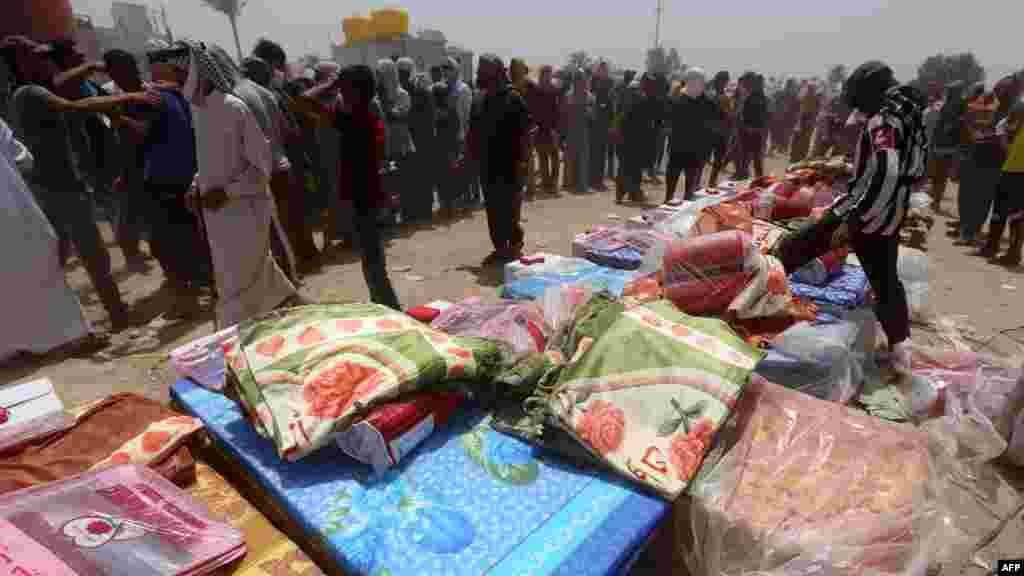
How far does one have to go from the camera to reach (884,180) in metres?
2.58

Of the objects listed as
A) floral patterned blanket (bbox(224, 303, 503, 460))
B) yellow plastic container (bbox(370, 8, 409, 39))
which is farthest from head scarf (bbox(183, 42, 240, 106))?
yellow plastic container (bbox(370, 8, 409, 39))

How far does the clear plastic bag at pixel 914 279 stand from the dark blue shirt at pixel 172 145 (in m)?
5.12

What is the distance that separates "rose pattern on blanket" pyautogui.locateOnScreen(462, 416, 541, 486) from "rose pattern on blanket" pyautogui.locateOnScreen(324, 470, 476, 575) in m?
0.21

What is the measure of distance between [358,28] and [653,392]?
21919 mm

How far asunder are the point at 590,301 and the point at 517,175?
2605mm

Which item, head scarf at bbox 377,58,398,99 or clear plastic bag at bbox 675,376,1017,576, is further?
head scarf at bbox 377,58,398,99

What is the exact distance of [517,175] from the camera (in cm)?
464

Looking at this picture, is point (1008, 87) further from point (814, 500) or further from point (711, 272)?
point (814, 500)

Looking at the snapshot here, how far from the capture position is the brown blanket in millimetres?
1480

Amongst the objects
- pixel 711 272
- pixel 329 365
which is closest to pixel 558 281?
pixel 711 272

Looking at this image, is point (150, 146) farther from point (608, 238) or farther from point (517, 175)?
point (608, 238)

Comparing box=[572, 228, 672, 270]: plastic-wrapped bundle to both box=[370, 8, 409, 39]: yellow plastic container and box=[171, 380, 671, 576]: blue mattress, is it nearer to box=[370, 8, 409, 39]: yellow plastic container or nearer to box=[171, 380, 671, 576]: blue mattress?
box=[171, 380, 671, 576]: blue mattress

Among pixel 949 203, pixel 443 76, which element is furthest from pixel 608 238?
pixel 949 203

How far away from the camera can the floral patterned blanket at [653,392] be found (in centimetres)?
160
